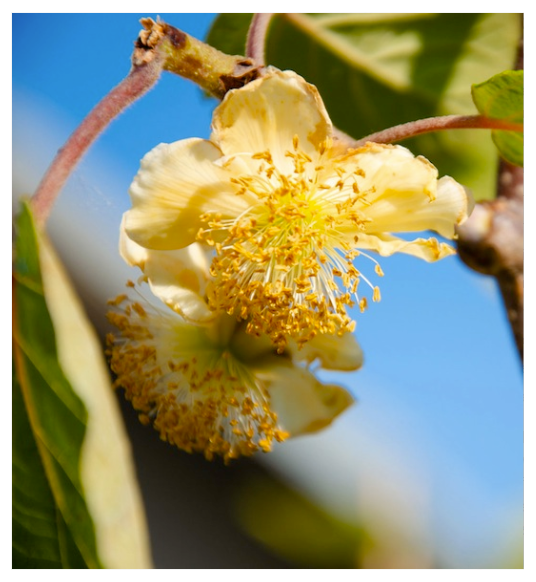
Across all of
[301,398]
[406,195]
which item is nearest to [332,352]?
[301,398]

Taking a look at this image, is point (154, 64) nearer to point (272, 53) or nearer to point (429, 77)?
point (272, 53)

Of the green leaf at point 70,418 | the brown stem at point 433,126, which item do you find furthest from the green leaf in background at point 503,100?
the green leaf at point 70,418

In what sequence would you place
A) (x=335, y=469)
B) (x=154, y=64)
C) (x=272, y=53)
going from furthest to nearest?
(x=335, y=469), (x=272, y=53), (x=154, y=64)

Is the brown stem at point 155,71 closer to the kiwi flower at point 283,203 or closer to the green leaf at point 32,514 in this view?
the kiwi flower at point 283,203

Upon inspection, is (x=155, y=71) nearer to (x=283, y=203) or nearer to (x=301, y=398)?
(x=283, y=203)

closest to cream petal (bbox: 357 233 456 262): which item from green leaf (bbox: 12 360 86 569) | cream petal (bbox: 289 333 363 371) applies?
cream petal (bbox: 289 333 363 371)
